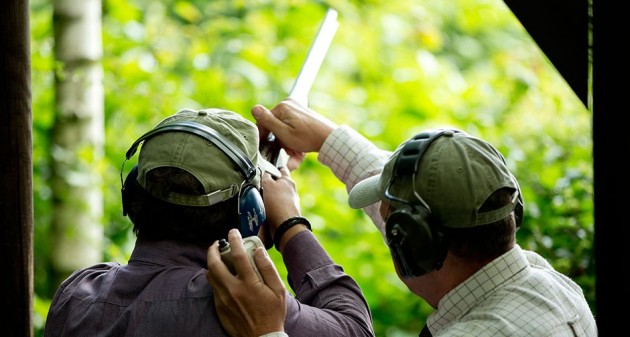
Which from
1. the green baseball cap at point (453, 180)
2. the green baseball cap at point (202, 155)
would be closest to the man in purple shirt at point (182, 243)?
the green baseball cap at point (202, 155)

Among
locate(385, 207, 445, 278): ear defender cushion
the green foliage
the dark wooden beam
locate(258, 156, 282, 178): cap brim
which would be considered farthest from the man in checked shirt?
the green foliage

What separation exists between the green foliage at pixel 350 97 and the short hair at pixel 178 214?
2372 mm

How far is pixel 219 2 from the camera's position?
7051mm

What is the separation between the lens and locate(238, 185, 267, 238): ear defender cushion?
183 centimetres

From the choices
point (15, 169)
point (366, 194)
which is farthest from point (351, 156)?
point (15, 169)

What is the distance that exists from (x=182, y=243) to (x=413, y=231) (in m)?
0.52

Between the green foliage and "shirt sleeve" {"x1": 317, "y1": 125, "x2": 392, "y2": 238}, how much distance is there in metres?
1.67

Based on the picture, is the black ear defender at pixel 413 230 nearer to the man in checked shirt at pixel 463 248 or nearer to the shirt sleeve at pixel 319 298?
the man in checked shirt at pixel 463 248

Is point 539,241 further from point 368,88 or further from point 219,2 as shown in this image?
point 219,2

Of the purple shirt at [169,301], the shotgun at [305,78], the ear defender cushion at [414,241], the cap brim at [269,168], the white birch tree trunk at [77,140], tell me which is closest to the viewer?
the ear defender cushion at [414,241]

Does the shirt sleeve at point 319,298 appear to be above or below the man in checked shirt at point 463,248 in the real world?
below

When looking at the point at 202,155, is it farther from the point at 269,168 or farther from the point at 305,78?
the point at 305,78

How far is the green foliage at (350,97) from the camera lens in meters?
4.53

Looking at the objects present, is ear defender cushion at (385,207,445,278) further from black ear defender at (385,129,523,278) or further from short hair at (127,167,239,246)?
short hair at (127,167,239,246)
